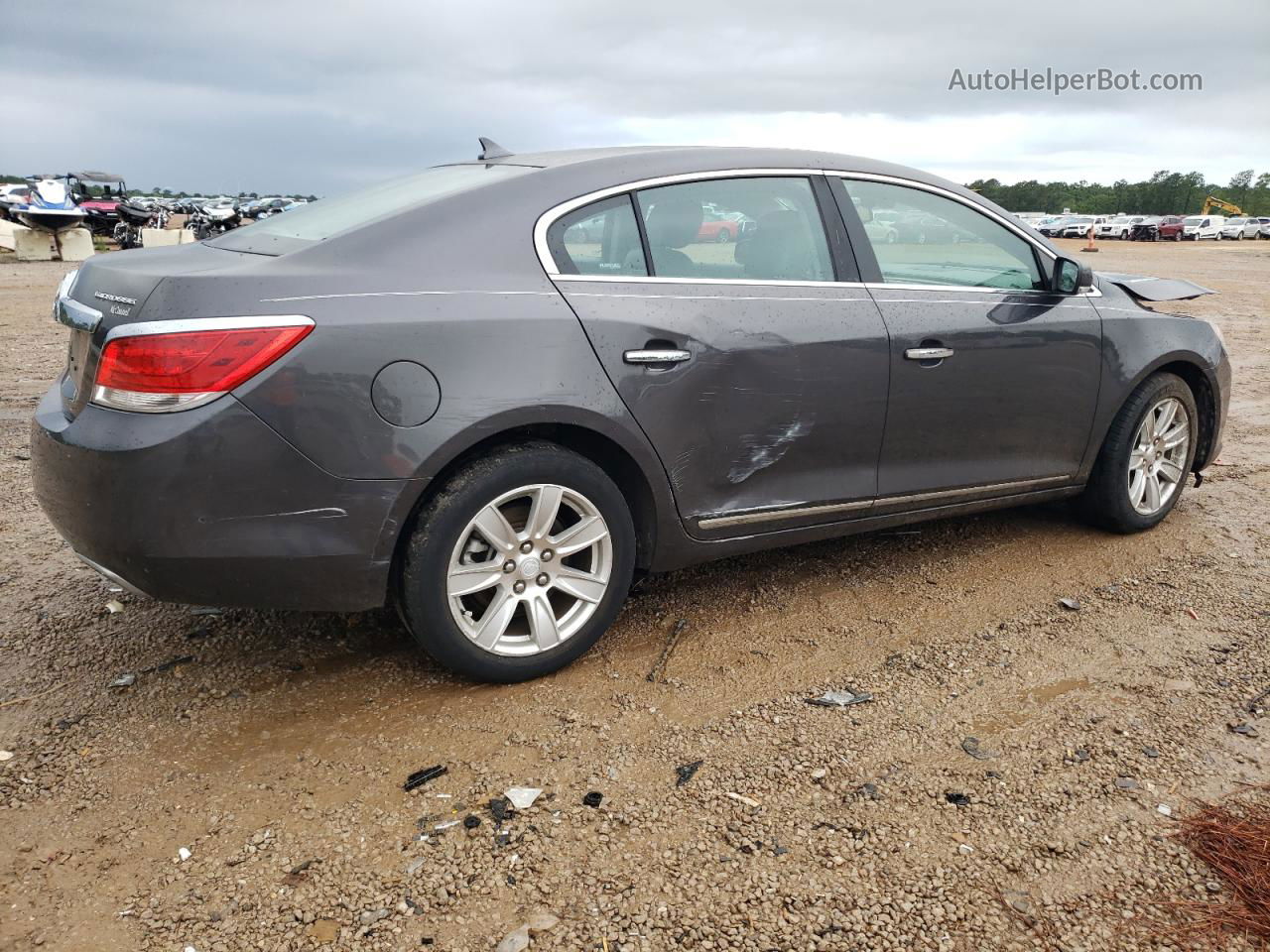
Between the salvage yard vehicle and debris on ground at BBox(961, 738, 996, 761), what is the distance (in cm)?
101

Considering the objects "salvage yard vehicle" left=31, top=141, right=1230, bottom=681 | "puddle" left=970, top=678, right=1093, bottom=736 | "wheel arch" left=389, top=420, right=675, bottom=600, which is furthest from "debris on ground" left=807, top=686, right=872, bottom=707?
"wheel arch" left=389, top=420, right=675, bottom=600

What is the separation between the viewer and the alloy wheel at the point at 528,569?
3086mm

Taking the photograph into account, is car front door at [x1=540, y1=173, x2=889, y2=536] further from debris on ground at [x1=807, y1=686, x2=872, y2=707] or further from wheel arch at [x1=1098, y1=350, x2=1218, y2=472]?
wheel arch at [x1=1098, y1=350, x2=1218, y2=472]

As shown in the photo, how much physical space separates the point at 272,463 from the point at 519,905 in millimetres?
1289

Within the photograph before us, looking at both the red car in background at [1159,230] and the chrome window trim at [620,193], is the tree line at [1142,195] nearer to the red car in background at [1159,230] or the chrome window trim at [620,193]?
the red car in background at [1159,230]

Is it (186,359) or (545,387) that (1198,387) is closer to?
(545,387)

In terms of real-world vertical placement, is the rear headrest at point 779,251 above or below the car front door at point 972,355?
above

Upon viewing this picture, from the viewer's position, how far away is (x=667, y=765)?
2869mm

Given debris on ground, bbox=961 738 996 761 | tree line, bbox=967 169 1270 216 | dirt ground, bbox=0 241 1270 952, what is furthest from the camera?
tree line, bbox=967 169 1270 216

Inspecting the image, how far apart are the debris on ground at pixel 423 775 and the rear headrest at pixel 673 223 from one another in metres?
1.76

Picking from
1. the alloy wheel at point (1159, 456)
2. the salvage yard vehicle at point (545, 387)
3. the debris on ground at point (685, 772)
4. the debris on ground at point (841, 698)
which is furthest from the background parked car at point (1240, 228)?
the debris on ground at point (685, 772)

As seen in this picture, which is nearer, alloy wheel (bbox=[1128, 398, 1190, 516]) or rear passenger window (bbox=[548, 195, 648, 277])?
rear passenger window (bbox=[548, 195, 648, 277])

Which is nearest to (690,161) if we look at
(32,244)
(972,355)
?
(972,355)

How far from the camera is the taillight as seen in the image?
8.69 feet
